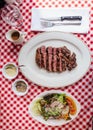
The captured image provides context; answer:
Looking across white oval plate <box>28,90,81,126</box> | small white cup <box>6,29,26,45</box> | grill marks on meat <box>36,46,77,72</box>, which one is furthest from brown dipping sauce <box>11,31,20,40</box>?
white oval plate <box>28,90,81,126</box>

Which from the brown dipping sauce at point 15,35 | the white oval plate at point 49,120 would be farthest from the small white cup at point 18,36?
the white oval plate at point 49,120

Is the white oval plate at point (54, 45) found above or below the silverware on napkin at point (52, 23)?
below

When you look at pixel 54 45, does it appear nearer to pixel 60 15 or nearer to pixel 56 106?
pixel 60 15

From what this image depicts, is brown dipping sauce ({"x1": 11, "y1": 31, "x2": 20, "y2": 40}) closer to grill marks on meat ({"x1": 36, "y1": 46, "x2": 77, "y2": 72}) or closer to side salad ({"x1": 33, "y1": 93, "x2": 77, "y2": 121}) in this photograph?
grill marks on meat ({"x1": 36, "y1": 46, "x2": 77, "y2": 72})

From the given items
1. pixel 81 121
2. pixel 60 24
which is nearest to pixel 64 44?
pixel 60 24

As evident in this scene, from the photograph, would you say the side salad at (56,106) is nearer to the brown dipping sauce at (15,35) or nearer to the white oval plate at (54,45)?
the white oval plate at (54,45)

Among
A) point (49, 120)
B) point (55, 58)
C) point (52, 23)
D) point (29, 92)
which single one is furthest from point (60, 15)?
point (49, 120)
